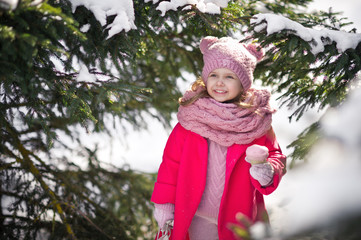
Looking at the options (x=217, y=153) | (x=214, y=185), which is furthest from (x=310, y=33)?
(x=214, y=185)

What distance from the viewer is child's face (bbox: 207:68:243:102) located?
2.61m

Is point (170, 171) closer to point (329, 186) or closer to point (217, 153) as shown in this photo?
point (217, 153)

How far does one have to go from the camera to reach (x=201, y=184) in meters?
2.54

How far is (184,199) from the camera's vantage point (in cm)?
253

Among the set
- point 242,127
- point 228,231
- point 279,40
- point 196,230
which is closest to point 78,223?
point 196,230

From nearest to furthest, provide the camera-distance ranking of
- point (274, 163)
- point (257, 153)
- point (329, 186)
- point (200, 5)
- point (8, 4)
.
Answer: point (329, 186) < point (8, 4) < point (257, 153) < point (274, 163) < point (200, 5)

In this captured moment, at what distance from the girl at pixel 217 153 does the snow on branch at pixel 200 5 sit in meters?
0.30

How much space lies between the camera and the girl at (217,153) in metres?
2.50

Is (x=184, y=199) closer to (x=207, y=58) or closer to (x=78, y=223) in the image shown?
(x=207, y=58)

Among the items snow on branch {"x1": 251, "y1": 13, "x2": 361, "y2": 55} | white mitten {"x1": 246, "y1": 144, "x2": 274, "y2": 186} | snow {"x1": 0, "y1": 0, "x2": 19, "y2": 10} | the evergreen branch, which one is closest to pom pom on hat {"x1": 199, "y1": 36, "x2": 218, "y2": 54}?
snow on branch {"x1": 251, "y1": 13, "x2": 361, "y2": 55}

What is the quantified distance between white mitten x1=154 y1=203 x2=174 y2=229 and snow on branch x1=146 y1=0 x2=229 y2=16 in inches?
58.8

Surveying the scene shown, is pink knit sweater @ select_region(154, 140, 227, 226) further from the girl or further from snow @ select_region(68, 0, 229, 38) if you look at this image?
snow @ select_region(68, 0, 229, 38)

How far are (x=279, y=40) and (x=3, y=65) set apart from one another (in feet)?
6.31

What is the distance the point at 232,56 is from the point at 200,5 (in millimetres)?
470
